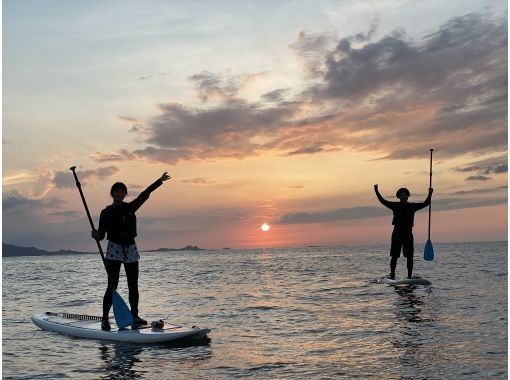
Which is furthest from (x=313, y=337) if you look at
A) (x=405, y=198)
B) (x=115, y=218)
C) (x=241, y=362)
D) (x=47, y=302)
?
(x=47, y=302)

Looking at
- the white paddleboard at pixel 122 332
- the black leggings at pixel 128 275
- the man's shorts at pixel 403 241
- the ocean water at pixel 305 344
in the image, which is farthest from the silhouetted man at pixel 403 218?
the black leggings at pixel 128 275

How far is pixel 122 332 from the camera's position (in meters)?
10.4

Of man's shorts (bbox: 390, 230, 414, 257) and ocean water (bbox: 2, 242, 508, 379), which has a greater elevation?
man's shorts (bbox: 390, 230, 414, 257)

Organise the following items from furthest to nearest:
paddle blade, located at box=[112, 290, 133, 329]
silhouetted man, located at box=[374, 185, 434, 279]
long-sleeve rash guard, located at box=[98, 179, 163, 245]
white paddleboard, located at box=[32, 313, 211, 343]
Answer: silhouetted man, located at box=[374, 185, 434, 279] < paddle blade, located at box=[112, 290, 133, 329] < white paddleboard, located at box=[32, 313, 211, 343] < long-sleeve rash guard, located at box=[98, 179, 163, 245]

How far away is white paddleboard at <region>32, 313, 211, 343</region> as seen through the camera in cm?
1007

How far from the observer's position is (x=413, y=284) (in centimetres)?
1955

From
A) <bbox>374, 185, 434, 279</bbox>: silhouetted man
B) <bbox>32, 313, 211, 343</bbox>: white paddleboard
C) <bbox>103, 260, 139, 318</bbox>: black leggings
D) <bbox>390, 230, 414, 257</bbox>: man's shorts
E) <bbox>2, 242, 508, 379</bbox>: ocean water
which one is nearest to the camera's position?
<bbox>2, 242, 508, 379</bbox>: ocean water

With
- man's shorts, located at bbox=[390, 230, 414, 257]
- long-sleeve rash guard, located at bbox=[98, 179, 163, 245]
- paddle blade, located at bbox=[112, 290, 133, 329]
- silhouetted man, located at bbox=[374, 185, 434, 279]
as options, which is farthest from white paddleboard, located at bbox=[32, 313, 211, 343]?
man's shorts, located at bbox=[390, 230, 414, 257]

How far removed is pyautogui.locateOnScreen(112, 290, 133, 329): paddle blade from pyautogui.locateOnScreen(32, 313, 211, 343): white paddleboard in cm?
13

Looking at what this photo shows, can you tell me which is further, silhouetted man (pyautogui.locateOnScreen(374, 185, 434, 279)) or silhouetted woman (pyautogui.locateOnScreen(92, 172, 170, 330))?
silhouetted man (pyautogui.locateOnScreen(374, 185, 434, 279))

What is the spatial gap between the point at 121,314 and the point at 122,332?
34 cm

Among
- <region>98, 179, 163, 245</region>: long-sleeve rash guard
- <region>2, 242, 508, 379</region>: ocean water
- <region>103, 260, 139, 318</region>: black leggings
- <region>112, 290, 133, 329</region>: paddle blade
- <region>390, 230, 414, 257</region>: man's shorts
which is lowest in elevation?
<region>2, 242, 508, 379</region>: ocean water

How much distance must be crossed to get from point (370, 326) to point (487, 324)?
7.91ft

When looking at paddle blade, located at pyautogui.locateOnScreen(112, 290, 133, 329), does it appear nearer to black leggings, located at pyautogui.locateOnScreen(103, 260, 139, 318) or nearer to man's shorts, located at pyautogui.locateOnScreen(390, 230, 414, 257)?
black leggings, located at pyautogui.locateOnScreen(103, 260, 139, 318)
